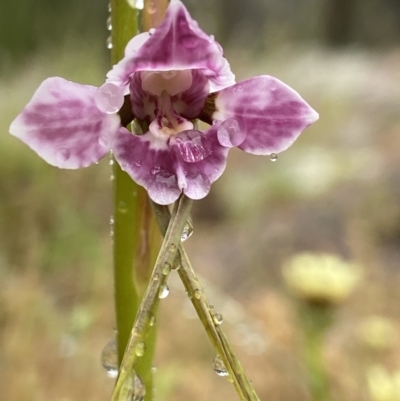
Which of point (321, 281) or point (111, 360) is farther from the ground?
point (111, 360)

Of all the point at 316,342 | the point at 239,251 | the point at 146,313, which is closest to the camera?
the point at 146,313

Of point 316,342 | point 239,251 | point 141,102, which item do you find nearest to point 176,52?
point 141,102

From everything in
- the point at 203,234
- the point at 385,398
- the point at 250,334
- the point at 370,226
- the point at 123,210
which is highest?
the point at 123,210

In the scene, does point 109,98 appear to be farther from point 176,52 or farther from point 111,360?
point 111,360

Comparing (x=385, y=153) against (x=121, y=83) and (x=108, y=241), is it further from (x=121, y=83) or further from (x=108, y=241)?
(x=121, y=83)

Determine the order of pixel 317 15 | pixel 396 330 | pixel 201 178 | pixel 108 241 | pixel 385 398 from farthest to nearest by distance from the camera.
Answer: pixel 317 15 < pixel 108 241 < pixel 396 330 < pixel 385 398 < pixel 201 178

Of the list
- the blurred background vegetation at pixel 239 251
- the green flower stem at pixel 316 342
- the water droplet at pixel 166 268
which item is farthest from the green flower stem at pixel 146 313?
the green flower stem at pixel 316 342

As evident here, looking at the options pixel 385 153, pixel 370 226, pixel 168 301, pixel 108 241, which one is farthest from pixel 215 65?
pixel 385 153
